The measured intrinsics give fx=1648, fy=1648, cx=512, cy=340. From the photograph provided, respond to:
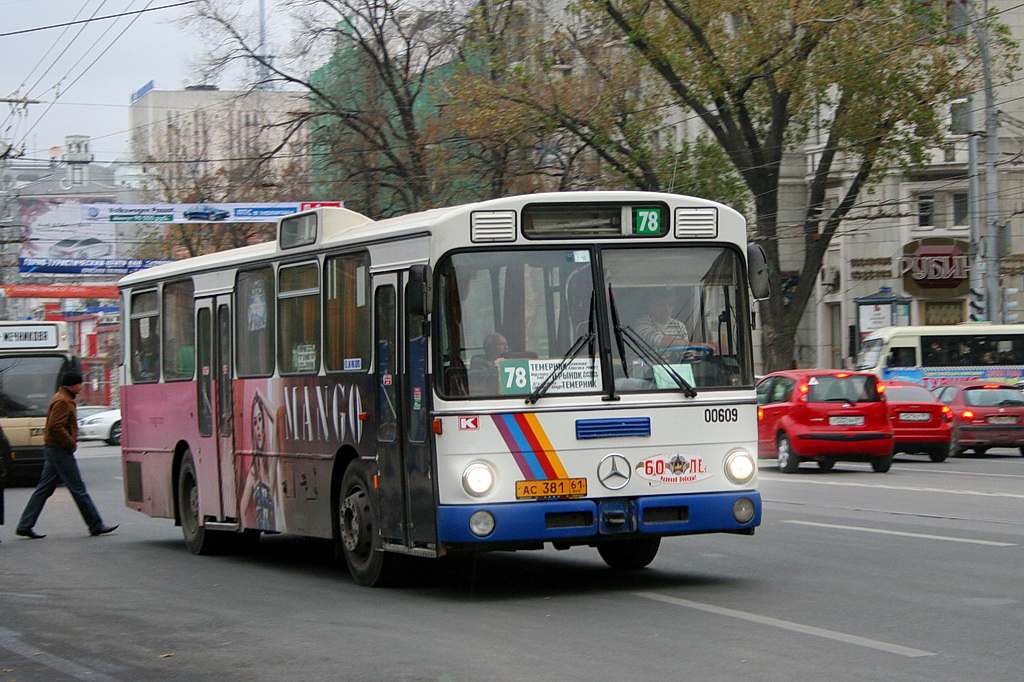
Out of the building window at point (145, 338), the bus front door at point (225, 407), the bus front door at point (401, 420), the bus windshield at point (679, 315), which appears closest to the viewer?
the bus front door at point (401, 420)

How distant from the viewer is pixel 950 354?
44.4 meters

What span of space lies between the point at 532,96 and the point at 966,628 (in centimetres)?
3169

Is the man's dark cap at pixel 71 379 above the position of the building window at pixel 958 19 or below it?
below

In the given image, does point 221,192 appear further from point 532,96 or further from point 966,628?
point 966,628

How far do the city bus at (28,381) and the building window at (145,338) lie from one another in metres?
13.7

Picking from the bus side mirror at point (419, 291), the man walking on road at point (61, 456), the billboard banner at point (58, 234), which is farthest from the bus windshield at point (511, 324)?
the billboard banner at point (58, 234)

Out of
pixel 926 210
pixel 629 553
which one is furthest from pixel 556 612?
pixel 926 210

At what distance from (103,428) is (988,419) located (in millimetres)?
30802

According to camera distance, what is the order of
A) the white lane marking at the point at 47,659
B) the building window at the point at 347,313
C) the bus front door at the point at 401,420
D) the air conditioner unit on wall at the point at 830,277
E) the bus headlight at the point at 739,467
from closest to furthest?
the white lane marking at the point at 47,659 → the bus front door at the point at 401,420 → the bus headlight at the point at 739,467 → the building window at the point at 347,313 → the air conditioner unit on wall at the point at 830,277

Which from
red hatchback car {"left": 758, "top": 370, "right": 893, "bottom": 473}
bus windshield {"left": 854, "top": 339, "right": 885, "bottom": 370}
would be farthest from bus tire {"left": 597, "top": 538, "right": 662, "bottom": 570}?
bus windshield {"left": 854, "top": 339, "right": 885, "bottom": 370}

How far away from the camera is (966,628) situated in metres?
9.19

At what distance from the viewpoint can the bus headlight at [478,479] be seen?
34.8 ft

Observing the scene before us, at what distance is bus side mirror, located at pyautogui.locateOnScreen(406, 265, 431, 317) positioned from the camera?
1051 centimetres

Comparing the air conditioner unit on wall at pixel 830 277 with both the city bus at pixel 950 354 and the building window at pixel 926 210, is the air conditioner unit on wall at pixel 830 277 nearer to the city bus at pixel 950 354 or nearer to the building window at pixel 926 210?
the building window at pixel 926 210
